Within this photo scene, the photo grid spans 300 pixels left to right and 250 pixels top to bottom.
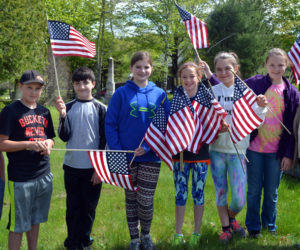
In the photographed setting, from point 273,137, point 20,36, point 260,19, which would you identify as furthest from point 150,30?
point 273,137

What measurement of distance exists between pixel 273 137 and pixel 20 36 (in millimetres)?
16735

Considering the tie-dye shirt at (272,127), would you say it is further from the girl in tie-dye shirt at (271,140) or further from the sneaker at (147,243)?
the sneaker at (147,243)

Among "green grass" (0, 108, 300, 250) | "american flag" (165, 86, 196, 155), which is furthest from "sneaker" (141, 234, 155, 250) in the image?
"american flag" (165, 86, 196, 155)

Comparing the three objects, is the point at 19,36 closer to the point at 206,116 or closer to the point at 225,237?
the point at 206,116

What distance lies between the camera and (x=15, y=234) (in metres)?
3.31

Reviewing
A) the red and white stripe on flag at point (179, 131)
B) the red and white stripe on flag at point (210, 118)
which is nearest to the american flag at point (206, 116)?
the red and white stripe on flag at point (210, 118)

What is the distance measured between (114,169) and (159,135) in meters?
0.62

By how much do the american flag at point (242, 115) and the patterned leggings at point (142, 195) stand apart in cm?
102

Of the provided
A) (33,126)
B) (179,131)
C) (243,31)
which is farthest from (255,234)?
(243,31)

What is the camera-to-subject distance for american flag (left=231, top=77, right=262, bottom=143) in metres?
3.86

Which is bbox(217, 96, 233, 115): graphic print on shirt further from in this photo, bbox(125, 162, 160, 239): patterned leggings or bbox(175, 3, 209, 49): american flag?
bbox(125, 162, 160, 239): patterned leggings

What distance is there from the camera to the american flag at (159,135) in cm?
365

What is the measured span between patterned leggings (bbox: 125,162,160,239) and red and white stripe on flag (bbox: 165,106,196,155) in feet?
1.16

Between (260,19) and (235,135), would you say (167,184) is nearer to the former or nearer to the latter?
(235,135)
